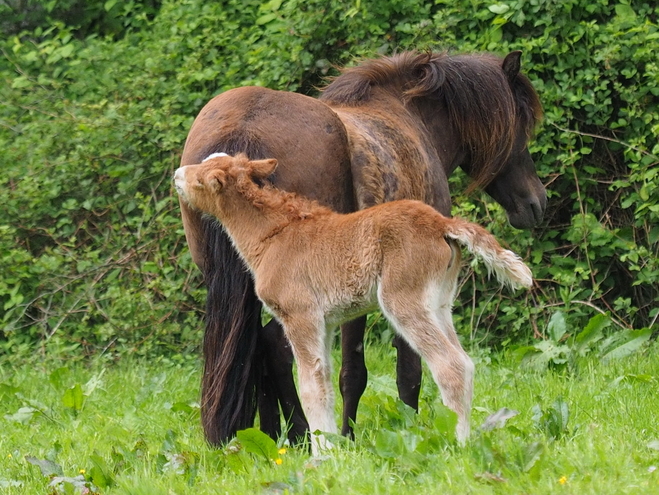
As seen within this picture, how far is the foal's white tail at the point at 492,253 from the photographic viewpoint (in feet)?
12.4

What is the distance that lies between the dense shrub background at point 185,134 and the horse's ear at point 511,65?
122 cm

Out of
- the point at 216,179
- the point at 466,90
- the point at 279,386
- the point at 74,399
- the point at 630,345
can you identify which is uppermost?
the point at 216,179

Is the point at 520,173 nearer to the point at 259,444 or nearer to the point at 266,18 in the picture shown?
the point at 259,444

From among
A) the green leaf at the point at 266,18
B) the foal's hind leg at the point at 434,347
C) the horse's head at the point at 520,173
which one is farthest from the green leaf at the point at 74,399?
the green leaf at the point at 266,18

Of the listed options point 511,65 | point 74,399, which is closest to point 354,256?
point 511,65

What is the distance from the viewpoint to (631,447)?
3.61m

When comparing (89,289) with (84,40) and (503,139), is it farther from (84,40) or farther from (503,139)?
(503,139)

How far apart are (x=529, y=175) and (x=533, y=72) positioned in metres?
1.60

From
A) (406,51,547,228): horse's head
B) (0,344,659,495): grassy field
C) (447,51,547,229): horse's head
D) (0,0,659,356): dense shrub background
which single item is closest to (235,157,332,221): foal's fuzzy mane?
(0,344,659,495): grassy field

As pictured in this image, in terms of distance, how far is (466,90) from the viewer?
18.7 feet

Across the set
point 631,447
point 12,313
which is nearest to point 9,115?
point 12,313

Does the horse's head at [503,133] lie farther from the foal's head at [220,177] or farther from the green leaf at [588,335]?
the foal's head at [220,177]

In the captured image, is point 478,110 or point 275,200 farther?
point 478,110

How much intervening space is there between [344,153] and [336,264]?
753 millimetres
